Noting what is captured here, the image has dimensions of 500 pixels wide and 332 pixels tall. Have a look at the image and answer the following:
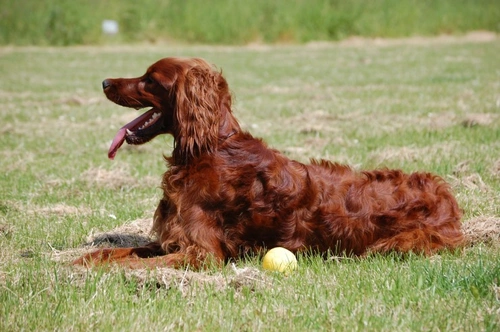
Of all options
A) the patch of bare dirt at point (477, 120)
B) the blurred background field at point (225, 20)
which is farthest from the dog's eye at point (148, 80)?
the blurred background field at point (225, 20)

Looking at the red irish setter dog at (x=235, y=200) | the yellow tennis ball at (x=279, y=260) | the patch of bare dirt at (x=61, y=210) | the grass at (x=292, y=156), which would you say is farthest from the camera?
the patch of bare dirt at (x=61, y=210)

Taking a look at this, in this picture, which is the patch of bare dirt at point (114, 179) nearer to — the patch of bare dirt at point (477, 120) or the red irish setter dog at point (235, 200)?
the red irish setter dog at point (235, 200)

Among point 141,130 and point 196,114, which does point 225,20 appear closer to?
point 141,130

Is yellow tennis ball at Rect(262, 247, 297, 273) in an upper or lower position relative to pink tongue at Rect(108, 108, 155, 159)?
lower

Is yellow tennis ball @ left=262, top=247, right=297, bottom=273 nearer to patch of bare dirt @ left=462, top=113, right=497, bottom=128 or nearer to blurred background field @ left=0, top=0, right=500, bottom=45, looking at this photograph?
patch of bare dirt @ left=462, top=113, right=497, bottom=128

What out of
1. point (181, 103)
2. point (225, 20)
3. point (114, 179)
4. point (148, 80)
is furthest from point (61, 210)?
point (225, 20)

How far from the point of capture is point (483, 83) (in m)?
14.3

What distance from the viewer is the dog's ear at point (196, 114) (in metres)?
4.43

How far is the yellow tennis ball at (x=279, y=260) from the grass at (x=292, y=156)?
80 mm

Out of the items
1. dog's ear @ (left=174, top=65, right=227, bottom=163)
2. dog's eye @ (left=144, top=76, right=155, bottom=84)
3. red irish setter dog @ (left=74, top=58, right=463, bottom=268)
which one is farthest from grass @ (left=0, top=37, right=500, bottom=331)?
dog's eye @ (left=144, top=76, right=155, bottom=84)

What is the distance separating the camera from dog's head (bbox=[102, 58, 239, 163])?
175 inches

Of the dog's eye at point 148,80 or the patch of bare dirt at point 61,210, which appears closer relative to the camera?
the dog's eye at point 148,80

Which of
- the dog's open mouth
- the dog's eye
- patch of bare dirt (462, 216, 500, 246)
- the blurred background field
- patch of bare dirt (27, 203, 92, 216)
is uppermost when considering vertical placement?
the blurred background field

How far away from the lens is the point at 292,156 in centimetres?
815
